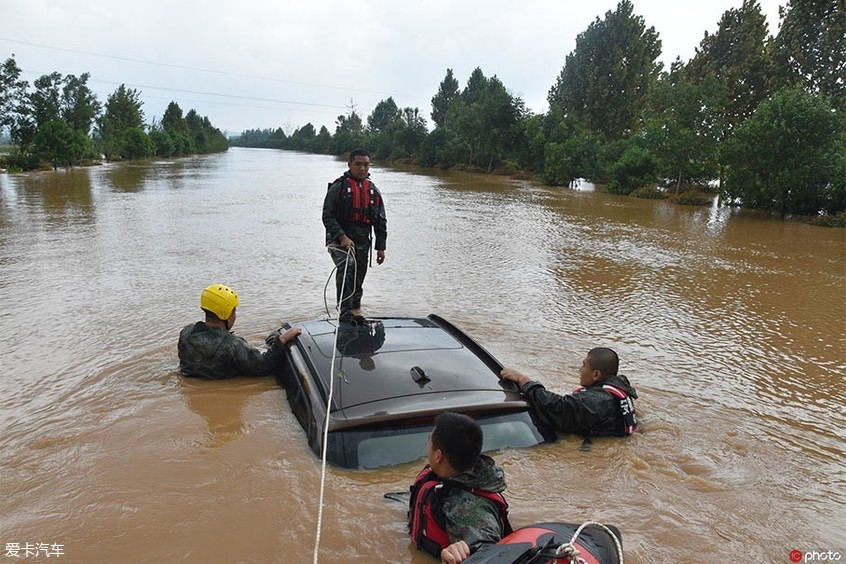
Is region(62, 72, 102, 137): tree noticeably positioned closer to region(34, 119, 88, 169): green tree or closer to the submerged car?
region(34, 119, 88, 169): green tree

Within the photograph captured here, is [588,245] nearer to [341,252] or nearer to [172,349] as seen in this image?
[341,252]

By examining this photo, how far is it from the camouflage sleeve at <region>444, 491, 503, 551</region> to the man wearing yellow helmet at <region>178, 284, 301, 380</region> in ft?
7.71

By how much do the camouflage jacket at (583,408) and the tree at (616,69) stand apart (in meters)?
42.1

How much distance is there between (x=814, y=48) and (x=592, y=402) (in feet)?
94.2

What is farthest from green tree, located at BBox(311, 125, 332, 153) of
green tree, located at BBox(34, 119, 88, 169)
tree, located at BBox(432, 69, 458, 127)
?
green tree, located at BBox(34, 119, 88, 169)

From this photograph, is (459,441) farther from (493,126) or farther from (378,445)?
(493,126)

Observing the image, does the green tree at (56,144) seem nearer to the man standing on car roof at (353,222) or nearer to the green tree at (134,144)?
the green tree at (134,144)

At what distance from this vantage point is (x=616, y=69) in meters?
42.2

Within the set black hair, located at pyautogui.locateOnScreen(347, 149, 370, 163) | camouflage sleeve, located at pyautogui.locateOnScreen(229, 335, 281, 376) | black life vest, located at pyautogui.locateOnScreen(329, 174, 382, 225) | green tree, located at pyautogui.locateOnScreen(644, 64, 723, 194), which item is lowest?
camouflage sleeve, located at pyautogui.locateOnScreen(229, 335, 281, 376)

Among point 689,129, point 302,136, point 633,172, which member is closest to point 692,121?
point 689,129

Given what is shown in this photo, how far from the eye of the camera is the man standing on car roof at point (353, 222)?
602cm

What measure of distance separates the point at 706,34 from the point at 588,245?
28.9m

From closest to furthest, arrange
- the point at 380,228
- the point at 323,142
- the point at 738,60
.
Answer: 1. the point at 380,228
2. the point at 738,60
3. the point at 323,142

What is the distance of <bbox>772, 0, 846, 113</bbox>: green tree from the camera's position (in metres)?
23.5
